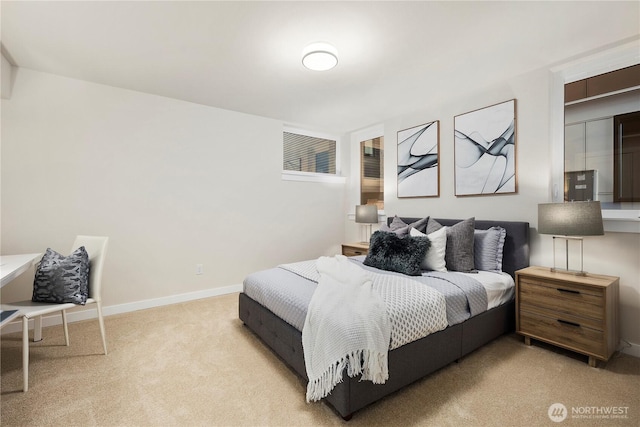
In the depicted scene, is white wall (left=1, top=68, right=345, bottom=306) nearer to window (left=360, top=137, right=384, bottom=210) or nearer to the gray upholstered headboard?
window (left=360, top=137, right=384, bottom=210)

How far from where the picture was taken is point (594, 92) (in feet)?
8.18

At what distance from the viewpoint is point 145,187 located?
3.29 metres

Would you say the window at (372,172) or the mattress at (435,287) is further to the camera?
the window at (372,172)

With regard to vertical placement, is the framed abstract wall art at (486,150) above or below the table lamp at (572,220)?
above

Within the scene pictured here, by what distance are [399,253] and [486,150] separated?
1566 millimetres

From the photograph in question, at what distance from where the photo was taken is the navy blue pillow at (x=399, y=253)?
101 inches

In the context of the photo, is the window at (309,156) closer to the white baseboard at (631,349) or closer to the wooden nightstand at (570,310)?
the wooden nightstand at (570,310)

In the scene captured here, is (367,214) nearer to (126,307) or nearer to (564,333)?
(564,333)

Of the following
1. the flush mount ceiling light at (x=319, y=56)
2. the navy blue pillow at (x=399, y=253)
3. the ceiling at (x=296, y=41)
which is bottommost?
the navy blue pillow at (x=399, y=253)

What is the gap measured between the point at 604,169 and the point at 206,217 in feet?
13.5

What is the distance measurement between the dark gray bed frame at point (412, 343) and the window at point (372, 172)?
188 centimetres

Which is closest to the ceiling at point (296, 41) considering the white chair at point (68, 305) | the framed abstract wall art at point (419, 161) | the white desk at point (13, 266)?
the framed abstract wall art at point (419, 161)

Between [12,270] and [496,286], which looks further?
Answer: [496,286]

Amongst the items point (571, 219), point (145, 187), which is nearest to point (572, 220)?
point (571, 219)
